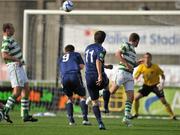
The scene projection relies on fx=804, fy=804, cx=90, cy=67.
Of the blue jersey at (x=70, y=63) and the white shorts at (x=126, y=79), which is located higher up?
the blue jersey at (x=70, y=63)

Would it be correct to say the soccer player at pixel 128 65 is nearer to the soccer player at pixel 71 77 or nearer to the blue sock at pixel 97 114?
the soccer player at pixel 71 77

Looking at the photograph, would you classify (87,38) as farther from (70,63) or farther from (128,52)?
(128,52)

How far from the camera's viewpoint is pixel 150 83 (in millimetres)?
23922

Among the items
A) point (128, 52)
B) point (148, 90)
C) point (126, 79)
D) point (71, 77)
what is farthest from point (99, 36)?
point (148, 90)

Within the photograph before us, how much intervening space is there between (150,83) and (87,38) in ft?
12.4

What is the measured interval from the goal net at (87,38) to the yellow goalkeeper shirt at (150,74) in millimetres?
2066

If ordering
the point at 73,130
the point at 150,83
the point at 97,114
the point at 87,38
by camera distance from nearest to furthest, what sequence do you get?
the point at 73,130
the point at 97,114
the point at 150,83
the point at 87,38

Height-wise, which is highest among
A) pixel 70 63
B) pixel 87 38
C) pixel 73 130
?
pixel 87 38

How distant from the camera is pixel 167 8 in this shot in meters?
43.1

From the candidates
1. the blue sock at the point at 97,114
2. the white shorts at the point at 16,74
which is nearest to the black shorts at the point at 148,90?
the white shorts at the point at 16,74

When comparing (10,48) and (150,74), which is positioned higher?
(10,48)

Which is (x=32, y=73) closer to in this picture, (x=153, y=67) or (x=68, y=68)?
(x=153, y=67)

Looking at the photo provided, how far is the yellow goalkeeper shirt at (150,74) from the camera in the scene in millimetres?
23953

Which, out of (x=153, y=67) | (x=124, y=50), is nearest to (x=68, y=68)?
(x=124, y=50)
